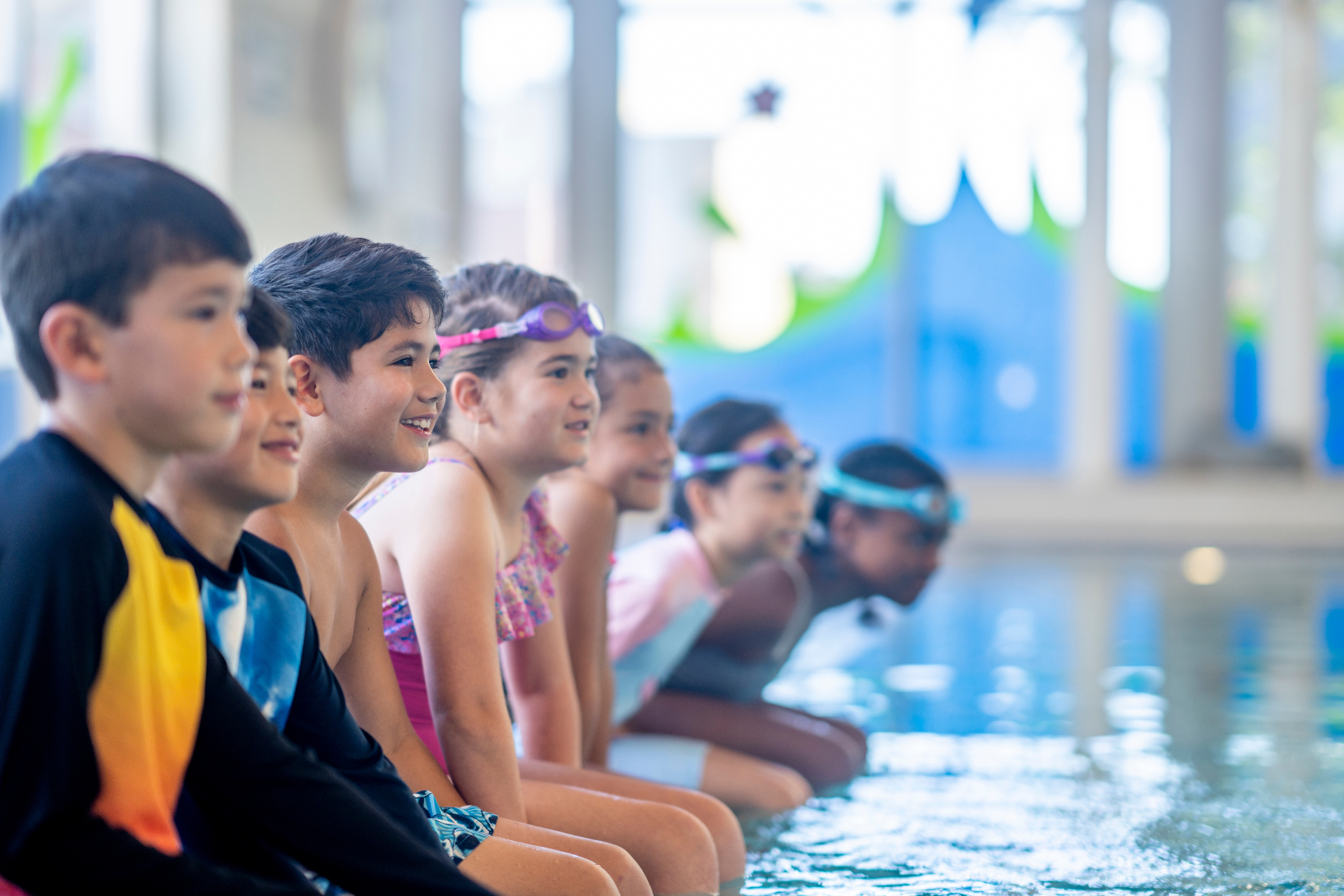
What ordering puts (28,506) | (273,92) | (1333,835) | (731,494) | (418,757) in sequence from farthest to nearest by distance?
(273,92) → (731,494) → (1333,835) → (418,757) → (28,506)

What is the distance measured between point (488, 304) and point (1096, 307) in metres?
9.60

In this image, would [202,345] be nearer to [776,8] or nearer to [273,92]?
[273,92]

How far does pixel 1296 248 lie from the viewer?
35.6 ft

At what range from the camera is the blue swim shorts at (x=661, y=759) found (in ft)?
10.3

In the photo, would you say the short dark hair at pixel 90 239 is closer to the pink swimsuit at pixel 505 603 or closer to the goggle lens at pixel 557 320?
the pink swimsuit at pixel 505 603

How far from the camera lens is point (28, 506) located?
1209 mm

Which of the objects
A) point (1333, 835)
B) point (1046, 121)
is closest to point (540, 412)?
point (1333, 835)

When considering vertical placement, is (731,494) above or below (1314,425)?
above

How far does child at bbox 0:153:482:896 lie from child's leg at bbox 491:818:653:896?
1.91 feet

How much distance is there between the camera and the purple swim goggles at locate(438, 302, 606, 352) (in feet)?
7.80

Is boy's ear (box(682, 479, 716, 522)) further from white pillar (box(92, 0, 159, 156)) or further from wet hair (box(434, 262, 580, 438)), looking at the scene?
white pillar (box(92, 0, 159, 156))

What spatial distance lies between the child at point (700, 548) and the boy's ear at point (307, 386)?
1.54 meters

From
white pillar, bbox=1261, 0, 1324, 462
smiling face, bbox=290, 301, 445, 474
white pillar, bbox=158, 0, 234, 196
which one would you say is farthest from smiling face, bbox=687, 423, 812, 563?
white pillar, bbox=1261, 0, 1324, 462

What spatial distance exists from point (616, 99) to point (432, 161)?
5.58 ft
